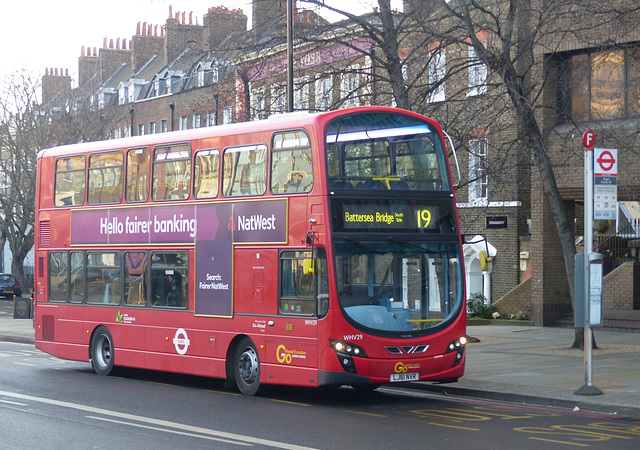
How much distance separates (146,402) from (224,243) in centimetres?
274

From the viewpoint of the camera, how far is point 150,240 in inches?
659

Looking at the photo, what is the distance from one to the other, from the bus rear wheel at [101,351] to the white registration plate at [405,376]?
6.54 metres

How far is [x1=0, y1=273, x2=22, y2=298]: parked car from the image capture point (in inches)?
2169

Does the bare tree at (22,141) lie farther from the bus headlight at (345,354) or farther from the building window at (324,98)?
the bus headlight at (345,354)

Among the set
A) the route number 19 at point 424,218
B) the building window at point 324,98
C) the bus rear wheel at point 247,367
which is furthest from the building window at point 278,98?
the route number 19 at point 424,218

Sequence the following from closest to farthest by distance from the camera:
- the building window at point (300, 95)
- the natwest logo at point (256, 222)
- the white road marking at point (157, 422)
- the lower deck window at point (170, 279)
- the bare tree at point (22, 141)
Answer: the white road marking at point (157, 422) → the natwest logo at point (256, 222) → the lower deck window at point (170, 279) → the building window at point (300, 95) → the bare tree at point (22, 141)

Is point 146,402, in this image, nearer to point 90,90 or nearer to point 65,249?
point 65,249

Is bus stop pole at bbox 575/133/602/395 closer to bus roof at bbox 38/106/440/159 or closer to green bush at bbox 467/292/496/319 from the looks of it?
bus roof at bbox 38/106/440/159

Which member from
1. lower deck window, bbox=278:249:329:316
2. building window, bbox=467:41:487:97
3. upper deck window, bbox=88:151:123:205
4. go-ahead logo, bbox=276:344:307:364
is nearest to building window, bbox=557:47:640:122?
building window, bbox=467:41:487:97

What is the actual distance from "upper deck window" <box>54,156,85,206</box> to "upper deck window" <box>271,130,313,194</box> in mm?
5472

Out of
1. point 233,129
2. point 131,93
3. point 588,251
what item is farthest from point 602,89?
point 131,93

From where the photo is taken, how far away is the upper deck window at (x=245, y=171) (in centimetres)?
1459

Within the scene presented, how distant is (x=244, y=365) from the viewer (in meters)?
14.9

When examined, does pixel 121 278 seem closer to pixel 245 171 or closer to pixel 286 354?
pixel 245 171
